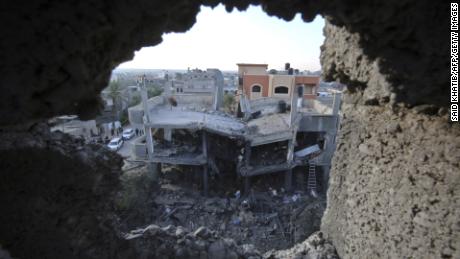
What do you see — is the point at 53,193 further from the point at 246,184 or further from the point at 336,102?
the point at 336,102

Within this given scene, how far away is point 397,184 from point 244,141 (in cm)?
1042

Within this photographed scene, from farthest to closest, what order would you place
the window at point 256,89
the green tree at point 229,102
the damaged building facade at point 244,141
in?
the green tree at point 229,102, the window at point 256,89, the damaged building facade at point 244,141

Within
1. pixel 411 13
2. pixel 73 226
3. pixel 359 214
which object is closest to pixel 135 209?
pixel 73 226

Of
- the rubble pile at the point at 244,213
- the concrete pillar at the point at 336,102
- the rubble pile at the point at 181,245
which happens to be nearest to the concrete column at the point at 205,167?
the rubble pile at the point at 244,213

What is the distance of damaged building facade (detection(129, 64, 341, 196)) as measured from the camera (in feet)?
44.1

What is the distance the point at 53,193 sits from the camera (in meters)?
3.32

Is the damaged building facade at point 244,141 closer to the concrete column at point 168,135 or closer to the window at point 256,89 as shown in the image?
the concrete column at point 168,135

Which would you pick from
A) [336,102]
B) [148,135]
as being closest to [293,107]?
[336,102]

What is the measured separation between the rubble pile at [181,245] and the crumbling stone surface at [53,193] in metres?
0.75

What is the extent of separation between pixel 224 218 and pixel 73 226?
366 inches

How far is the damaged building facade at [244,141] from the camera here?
44.1ft

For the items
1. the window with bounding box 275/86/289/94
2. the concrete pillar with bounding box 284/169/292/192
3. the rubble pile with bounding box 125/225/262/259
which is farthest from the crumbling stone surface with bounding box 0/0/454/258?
the window with bounding box 275/86/289/94

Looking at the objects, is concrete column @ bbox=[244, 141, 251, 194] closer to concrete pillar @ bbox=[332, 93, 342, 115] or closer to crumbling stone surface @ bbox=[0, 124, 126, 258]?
concrete pillar @ bbox=[332, 93, 342, 115]

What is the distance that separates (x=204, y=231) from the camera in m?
5.00
